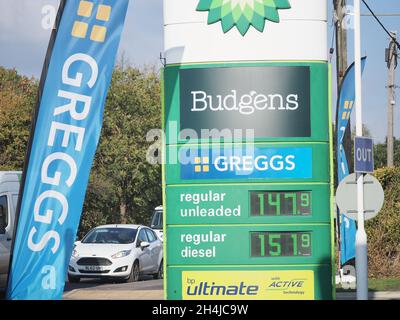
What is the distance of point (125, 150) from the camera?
46250mm

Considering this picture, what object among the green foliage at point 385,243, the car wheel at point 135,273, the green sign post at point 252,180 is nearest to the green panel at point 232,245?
the green sign post at point 252,180

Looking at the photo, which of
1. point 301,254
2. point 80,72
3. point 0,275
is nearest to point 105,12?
point 80,72

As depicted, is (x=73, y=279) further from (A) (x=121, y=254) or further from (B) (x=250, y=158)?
(B) (x=250, y=158)

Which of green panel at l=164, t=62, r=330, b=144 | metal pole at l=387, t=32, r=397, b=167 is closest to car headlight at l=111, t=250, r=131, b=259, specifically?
green panel at l=164, t=62, r=330, b=144

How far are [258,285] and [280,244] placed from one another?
663 millimetres

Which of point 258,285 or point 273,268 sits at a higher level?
point 273,268

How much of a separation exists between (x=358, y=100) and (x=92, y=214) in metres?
30.5

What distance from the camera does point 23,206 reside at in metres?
12.7

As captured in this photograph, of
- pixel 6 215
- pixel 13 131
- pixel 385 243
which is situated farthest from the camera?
pixel 13 131

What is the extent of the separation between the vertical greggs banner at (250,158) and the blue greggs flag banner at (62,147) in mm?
1386

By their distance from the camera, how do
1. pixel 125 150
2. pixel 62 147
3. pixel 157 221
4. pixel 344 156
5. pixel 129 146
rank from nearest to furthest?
pixel 62 147, pixel 344 156, pixel 157 221, pixel 125 150, pixel 129 146

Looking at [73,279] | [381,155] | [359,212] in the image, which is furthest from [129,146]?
[381,155]

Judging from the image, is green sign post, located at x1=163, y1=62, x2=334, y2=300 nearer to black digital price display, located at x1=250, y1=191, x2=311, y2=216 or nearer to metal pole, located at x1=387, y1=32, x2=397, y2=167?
black digital price display, located at x1=250, y1=191, x2=311, y2=216

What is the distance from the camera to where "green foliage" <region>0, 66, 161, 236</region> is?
45.9 m
